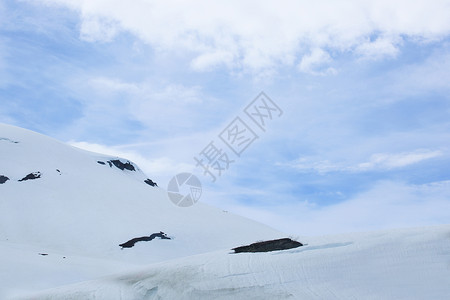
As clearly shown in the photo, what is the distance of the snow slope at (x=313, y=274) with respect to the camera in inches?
276

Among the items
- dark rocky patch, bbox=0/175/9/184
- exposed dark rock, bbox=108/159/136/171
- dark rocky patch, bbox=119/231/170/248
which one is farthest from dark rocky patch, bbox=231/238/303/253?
exposed dark rock, bbox=108/159/136/171

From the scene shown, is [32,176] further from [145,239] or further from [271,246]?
[271,246]

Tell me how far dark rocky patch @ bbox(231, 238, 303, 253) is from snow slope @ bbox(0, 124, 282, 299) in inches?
682

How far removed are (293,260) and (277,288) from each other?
0.95 m

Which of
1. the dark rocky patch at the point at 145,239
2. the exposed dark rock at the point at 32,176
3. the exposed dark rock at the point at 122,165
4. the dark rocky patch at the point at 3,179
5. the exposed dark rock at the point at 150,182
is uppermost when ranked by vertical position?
the exposed dark rock at the point at 122,165

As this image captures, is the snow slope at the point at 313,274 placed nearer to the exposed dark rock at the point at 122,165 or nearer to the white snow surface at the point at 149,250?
the white snow surface at the point at 149,250

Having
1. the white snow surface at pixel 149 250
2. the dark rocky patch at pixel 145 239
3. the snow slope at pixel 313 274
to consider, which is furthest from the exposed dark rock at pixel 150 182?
the snow slope at pixel 313 274

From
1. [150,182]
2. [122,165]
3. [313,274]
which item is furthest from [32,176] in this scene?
[313,274]

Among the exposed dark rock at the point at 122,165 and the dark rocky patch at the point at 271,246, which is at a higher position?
the exposed dark rock at the point at 122,165

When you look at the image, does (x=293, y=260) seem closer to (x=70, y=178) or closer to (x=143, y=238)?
(x=143, y=238)

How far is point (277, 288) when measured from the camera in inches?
291

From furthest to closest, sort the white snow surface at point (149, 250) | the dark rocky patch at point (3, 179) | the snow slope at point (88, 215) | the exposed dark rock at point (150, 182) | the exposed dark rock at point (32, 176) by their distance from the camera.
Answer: the exposed dark rock at point (150, 182)
the exposed dark rock at point (32, 176)
the dark rocky patch at point (3, 179)
the snow slope at point (88, 215)
the white snow surface at point (149, 250)

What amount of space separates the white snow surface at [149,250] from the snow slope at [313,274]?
19 millimetres

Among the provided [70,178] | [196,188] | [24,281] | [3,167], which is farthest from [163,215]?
[24,281]
